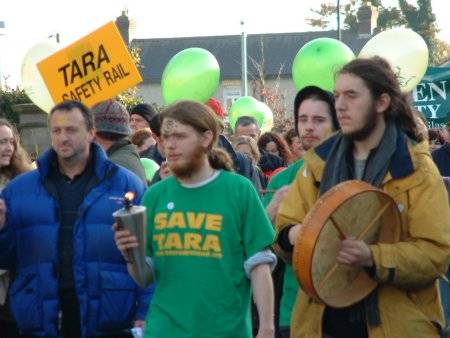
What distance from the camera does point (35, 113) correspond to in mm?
13773

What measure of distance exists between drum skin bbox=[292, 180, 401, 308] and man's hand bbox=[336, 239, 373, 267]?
0.16 ft

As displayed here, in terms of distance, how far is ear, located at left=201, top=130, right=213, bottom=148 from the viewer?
16.4 ft

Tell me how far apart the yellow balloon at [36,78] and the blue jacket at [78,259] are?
512 cm

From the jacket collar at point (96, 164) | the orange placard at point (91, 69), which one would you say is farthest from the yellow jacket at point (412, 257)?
the orange placard at point (91, 69)

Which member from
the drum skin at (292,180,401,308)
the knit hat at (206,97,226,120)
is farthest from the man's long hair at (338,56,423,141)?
the knit hat at (206,97,226,120)

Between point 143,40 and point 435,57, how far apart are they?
22.7 metres

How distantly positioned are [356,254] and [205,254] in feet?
2.61

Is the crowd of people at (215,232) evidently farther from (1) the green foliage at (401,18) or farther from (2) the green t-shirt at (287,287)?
(1) the green foliage at (401,18)

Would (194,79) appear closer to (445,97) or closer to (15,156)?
(445,97)

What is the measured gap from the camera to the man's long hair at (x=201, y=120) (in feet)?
16.4

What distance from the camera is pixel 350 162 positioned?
15.3 ft

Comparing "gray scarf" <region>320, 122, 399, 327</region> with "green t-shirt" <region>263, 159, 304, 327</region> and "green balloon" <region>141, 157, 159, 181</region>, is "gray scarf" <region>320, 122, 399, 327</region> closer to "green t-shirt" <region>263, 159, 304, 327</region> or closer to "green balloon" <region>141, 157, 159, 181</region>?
"green t-shirt" <region>263, 159, 304, 327</region>

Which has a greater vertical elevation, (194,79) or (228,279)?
(194,79)

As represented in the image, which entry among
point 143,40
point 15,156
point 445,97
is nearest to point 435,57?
point 143,40
